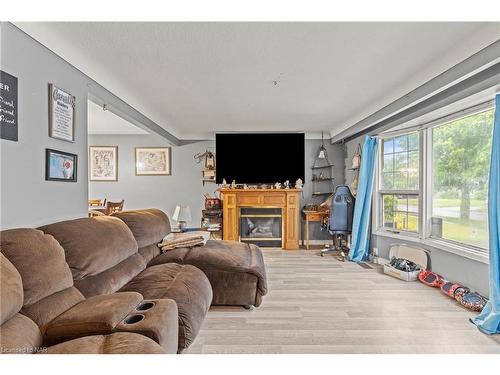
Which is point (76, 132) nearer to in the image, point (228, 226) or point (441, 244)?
point (228, 226)

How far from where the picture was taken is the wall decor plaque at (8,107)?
1666mm

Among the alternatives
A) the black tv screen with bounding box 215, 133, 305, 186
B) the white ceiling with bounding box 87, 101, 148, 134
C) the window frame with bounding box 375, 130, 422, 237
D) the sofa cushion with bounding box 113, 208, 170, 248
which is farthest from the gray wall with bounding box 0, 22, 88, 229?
the window frame with bounding box 375, 130, 422, 237

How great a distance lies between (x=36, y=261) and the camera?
1435 mm

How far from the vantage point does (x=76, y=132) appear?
7.89 feet

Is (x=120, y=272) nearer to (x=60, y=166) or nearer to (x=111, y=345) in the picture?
(x=60, y=166)

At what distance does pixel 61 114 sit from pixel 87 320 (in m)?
1.62

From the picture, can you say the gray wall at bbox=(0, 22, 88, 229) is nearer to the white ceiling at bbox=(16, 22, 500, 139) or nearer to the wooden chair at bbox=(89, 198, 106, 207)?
the white ceiling at bbox=(16, 22, 500, 139)

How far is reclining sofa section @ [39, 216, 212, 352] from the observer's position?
70.3 inches

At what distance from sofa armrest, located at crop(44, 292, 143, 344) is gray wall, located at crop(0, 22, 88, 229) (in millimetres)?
766

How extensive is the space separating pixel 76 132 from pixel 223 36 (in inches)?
57.9

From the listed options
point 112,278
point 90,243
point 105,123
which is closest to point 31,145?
point 90,243

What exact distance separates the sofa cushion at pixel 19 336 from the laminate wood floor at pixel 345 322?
1058 mm

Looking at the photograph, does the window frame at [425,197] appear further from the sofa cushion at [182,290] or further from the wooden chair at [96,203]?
the wooden chair at [96,203]

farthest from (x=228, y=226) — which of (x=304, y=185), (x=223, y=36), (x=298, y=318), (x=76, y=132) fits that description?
(x=223, y=36)
